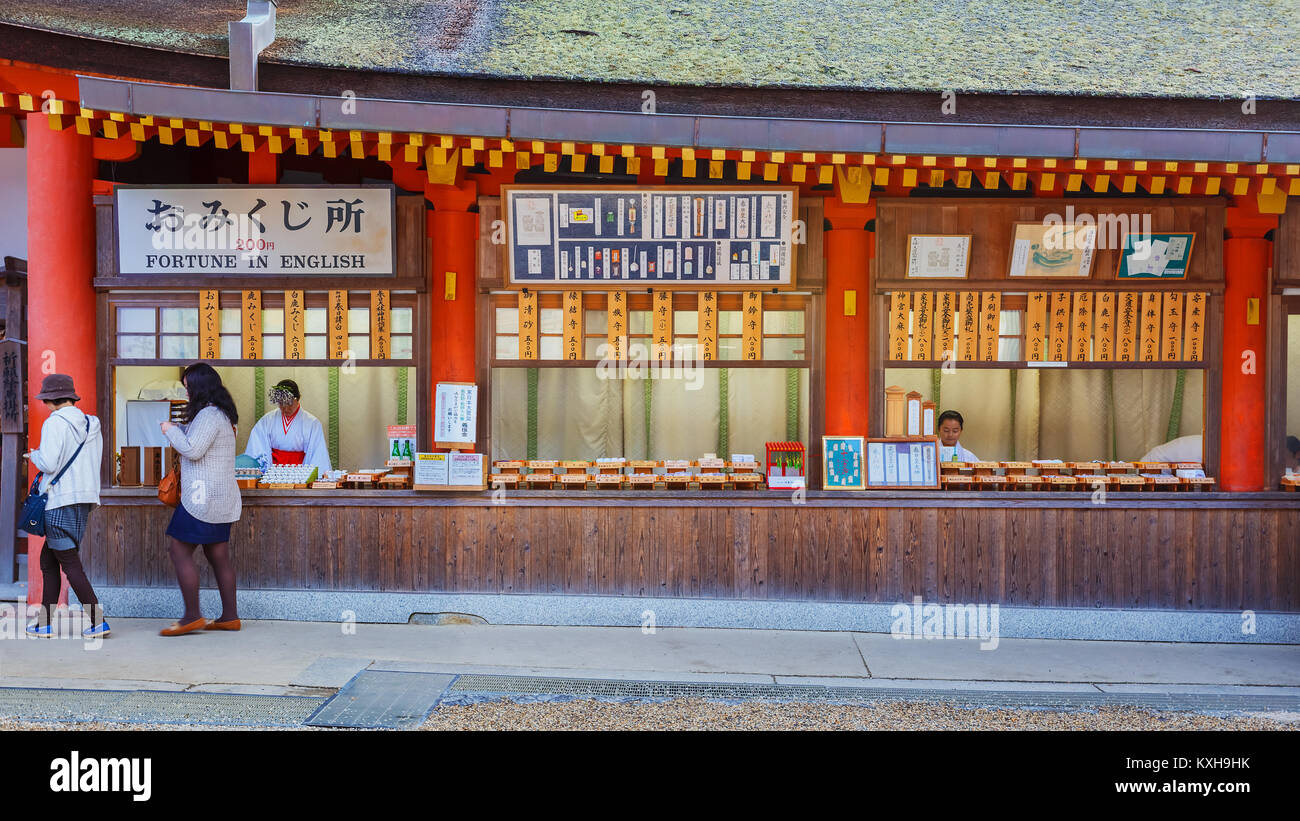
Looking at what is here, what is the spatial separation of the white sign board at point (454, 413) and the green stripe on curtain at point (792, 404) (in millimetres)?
2469

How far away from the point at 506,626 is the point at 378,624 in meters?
0.95

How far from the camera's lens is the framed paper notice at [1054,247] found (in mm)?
7137

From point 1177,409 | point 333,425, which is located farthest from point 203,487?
point 1177,409

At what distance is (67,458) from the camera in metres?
6.38

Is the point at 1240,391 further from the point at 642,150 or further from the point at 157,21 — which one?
the point at 157,21

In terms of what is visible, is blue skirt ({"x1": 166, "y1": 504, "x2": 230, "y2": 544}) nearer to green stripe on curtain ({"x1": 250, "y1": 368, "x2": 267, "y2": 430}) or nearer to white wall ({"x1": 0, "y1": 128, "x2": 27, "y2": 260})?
green stripe on curtain ({"x1": 250, "y1": 368, "x2": 267, "y2": 430})

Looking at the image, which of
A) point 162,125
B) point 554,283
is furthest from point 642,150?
point 162,125

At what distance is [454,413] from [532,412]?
1.27m

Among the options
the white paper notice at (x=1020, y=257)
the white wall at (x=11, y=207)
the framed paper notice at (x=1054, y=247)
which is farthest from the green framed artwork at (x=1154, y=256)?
the white wall at (x=11, y=207)

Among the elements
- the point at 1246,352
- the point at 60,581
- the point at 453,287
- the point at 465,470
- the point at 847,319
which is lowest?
the point at 60,581

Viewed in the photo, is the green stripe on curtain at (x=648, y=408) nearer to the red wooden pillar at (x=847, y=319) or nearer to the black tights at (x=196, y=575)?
the red wooden pillar at (x=847, y=319)

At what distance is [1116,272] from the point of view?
7129mm

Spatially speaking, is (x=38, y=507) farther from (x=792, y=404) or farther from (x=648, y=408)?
(x=792, y=404)

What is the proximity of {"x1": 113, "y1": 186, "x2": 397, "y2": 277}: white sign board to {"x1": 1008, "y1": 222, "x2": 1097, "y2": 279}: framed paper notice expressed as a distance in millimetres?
4670
